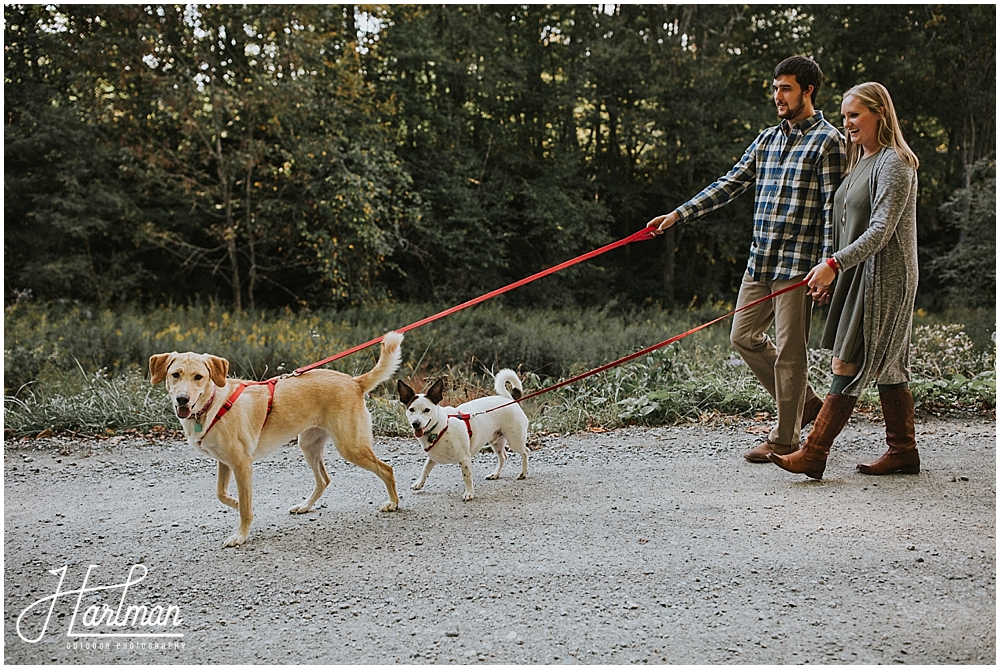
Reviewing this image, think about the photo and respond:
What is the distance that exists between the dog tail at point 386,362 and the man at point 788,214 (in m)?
1.72

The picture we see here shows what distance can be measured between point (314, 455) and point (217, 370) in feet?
2.71

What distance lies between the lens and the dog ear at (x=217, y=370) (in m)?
3.46

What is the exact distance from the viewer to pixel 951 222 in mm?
14266

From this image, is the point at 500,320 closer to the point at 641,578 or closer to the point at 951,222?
the point at 641,578

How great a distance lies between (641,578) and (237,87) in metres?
10.5

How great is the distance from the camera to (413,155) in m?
15.0

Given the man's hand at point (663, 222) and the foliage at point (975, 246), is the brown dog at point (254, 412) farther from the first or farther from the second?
the foliage at point (975, 246)

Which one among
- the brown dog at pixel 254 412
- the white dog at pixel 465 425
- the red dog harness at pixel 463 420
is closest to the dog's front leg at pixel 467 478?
the white dog at pixel 465 425

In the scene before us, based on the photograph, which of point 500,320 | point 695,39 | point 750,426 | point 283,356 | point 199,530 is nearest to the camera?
point 199,530

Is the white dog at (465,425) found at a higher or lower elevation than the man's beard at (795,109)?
lower

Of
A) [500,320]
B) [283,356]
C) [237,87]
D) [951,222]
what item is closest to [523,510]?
[283,356]

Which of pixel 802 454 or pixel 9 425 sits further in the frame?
pixel 9 425

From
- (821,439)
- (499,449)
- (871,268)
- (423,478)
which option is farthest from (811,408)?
(423,478)

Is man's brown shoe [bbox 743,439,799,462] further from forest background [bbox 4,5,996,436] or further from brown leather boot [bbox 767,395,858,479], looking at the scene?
forest background [bbox 4,5,996,436]
